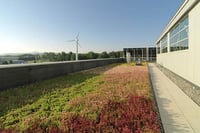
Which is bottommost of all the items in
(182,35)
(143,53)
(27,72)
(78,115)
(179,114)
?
(179,114)

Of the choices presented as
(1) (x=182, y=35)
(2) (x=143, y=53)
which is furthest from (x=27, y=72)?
(2) (x=143, y=53)

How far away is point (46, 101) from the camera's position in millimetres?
5832

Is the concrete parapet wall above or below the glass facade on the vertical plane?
below

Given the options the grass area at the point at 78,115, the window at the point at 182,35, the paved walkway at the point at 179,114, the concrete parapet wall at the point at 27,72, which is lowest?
the paved walkway at the point at 179,114

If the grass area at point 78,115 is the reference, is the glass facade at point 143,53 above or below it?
above

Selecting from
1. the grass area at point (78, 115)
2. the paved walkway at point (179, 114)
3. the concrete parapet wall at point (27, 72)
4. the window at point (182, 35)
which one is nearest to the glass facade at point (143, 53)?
the concrete parapet wall at point (27, 72)

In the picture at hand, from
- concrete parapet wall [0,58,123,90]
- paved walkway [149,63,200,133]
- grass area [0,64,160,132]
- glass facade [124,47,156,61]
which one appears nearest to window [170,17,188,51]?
paved walkway [149,63,200,133]

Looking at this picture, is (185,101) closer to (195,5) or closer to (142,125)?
(142,125)

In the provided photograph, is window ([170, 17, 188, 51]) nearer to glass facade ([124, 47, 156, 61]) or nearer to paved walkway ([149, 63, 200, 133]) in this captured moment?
paved walkway ([149, 63, 200, 133])

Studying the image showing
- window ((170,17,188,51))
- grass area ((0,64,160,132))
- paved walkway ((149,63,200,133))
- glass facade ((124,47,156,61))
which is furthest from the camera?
glass facade ((124,47,156,61))

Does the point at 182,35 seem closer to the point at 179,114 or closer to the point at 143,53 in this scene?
the point at 179,114

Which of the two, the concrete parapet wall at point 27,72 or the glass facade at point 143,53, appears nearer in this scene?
the concrete parapet wall at point 27,72

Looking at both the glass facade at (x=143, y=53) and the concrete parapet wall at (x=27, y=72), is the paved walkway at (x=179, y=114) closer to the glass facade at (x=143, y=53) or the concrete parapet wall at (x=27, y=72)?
the concrete parapet wall at (x=27, y=72)

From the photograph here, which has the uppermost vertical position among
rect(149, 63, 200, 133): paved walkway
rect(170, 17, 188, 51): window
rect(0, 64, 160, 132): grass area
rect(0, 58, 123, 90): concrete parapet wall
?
rect(170, 17, 188, 51): window
